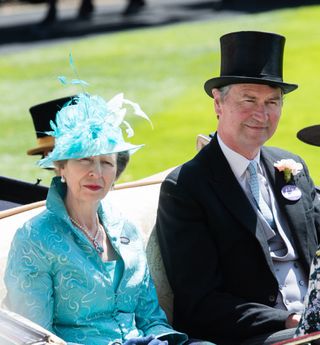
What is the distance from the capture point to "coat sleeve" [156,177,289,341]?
15.3 ft

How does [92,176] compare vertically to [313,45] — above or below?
above

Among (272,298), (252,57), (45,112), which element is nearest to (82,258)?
(272,298)

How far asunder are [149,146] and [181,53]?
656cm

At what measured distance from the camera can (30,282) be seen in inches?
171

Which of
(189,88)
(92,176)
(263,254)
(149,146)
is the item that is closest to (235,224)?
(263,254)

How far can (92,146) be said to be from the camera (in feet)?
14.6

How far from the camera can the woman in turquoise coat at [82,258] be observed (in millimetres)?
4379

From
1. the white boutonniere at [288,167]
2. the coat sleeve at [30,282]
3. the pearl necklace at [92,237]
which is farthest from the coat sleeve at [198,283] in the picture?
the coat sleeve at [30,282]

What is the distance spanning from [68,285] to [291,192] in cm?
121

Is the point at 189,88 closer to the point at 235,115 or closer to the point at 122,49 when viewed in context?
the point at 122,49

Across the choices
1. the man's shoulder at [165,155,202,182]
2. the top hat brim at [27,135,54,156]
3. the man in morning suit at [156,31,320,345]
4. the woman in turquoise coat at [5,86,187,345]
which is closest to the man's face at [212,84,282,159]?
the man in morning suit at [156,31,320,345]

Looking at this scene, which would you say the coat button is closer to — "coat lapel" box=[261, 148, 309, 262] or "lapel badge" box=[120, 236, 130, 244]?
"coat lapel" box=[261, 148, 309, 262]

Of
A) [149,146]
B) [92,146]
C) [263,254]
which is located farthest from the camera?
[149,146]

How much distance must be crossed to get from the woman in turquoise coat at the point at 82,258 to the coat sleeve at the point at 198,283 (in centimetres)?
17
